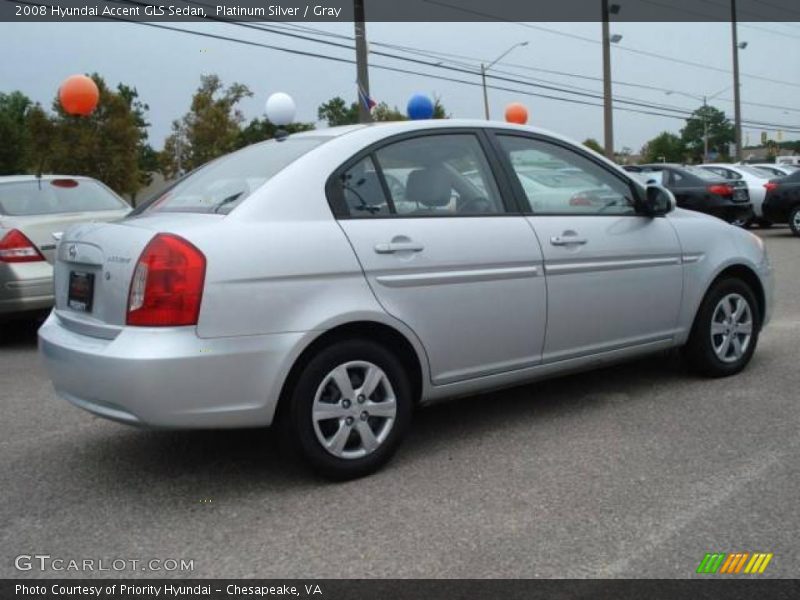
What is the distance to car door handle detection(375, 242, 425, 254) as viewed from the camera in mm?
3627

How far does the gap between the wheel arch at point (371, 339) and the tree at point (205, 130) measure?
36362 mm

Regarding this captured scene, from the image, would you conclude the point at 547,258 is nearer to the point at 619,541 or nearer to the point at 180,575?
the point at 619,541

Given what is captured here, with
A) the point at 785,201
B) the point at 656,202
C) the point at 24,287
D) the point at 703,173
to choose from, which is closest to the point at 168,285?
the point at 656,202

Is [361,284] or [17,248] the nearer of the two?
[361,284]

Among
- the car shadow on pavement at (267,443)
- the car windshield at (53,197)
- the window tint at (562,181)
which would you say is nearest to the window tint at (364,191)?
the window tint at (562,181)

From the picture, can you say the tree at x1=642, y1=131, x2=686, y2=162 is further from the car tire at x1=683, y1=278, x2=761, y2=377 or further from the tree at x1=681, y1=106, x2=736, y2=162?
the car tire at x1=683, y1=278, x2=761, y2=377

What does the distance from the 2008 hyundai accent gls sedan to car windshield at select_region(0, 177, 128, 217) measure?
140 inches

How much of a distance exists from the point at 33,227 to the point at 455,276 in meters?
4.56

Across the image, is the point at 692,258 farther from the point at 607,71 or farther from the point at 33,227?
the point at 607,71

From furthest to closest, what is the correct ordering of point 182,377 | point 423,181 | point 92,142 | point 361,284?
point 92,142 < point 423,181 < point 361,284 < point 182,377

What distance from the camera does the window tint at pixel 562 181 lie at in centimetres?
430

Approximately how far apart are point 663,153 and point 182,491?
11237 cm

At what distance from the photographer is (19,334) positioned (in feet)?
25.9

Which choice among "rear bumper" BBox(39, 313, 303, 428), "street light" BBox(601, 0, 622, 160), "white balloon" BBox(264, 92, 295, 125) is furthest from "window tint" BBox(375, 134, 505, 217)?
"street light" BBox(601, 0, 622, 160)
